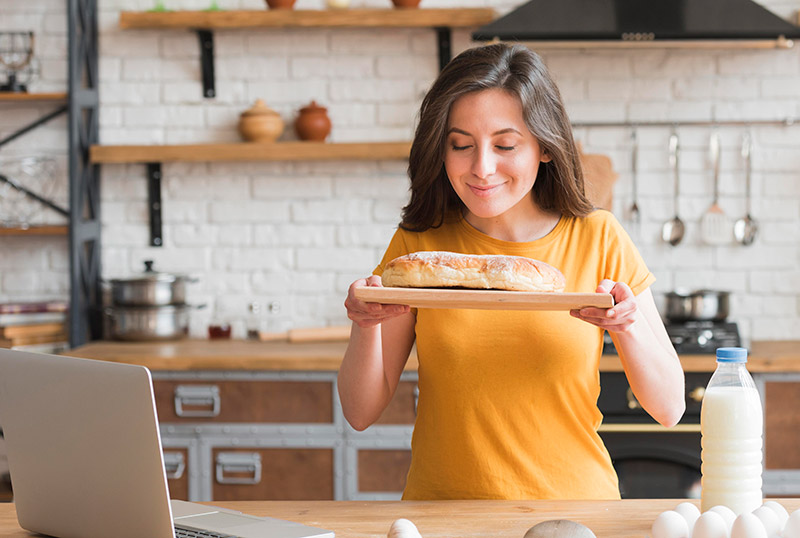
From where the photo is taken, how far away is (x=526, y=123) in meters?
1.56

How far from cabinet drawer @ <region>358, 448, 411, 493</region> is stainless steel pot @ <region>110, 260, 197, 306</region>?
3.15 feet

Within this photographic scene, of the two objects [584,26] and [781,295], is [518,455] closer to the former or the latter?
[584,26]

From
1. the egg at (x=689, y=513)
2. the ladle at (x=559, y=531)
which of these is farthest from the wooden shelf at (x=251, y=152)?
the ladle at (x=559, y=531)

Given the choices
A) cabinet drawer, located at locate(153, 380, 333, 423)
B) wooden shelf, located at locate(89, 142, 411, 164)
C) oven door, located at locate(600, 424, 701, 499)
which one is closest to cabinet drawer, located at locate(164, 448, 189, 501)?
cabinet drawer, located at locate(153, 380, 333, 423)

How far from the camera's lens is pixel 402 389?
2920mm

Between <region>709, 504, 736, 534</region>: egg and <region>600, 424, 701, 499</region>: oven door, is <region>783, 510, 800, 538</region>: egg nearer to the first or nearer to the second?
<region>709, 504, 736, 534</region>: egg

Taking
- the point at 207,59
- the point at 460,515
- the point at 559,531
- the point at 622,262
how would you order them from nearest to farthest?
the point at 559,531 → the point at 460,515 → the point at 622,262 → the point at 207,59

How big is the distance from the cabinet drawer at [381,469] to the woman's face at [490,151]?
1.54m

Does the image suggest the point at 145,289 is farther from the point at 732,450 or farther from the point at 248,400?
the point at 732,450

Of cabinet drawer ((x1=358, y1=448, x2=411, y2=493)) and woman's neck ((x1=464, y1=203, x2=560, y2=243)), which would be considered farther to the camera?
cabinet drawer ((x1=358, y1=448, x2=411, y2=493))

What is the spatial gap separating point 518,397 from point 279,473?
61.0 inches

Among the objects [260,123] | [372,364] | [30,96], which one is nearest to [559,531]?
[372,364]

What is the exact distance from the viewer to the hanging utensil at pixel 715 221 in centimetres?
346

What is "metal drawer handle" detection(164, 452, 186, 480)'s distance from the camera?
2.95 m
